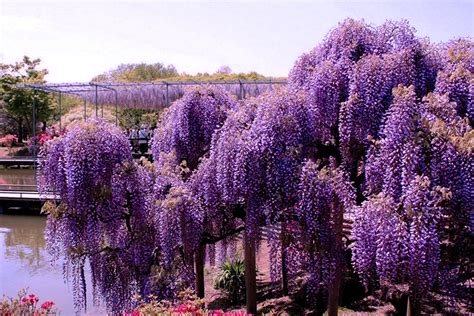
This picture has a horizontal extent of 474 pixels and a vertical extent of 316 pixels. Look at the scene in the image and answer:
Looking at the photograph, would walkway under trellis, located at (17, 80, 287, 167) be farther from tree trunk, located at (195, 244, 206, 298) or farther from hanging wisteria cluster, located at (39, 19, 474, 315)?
hanging wisteria cluster, located at (39, 19, 474, 315)

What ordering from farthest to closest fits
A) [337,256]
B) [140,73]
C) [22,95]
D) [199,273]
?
[140,73]
[22,95]
[199,273]
[337,256]

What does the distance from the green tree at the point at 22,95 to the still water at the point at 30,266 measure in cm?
2440

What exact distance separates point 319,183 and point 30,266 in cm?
992

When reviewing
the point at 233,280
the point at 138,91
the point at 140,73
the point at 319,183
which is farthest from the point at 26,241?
the point at 140,73

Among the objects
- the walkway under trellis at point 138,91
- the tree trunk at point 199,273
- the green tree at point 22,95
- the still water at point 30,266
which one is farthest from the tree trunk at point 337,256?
the green tree at point 22,95

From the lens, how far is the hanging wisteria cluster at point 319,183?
214 inches

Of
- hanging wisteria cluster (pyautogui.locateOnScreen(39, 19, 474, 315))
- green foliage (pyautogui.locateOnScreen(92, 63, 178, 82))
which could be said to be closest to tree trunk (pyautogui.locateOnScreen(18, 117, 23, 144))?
green foliage (pyautogui.locateOnScreen(92, 63, 178, 82))

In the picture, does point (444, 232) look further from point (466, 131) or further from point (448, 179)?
point (466, 131)

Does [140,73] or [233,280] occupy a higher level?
[140,73]

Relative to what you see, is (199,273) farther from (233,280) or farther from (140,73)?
(140,73)

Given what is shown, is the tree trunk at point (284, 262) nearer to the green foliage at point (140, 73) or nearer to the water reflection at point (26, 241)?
the water reflection at point (26, 241)

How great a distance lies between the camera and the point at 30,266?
13422 millimetres

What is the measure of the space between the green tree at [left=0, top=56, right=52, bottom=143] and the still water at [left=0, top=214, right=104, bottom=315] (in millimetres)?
24398

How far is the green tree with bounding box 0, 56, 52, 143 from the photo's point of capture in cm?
4150
